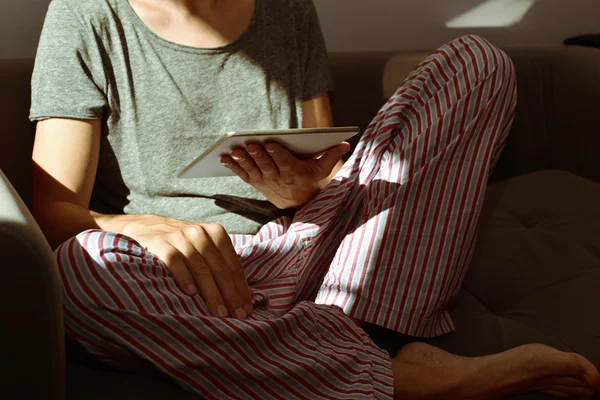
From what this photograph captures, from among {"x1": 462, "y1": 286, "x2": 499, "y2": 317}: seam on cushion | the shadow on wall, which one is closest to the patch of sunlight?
the shadow on wall

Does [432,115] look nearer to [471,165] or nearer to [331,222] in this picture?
[471,165]

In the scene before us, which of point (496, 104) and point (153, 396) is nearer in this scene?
point (153, 396)

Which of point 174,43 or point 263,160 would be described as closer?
point 263,160

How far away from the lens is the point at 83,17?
1.15 metres

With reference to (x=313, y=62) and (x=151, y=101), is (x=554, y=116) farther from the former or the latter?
(x=151, y=101)

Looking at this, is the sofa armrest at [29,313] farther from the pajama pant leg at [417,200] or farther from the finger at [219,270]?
the pajama pant leg at [417,200]

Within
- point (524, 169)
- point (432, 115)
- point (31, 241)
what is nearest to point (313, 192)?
point (432, 115)

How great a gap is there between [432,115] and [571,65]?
71 cm

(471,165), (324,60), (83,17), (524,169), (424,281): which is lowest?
(524,169)

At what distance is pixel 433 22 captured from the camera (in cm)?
191

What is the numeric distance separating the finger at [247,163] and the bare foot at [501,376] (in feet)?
1.12

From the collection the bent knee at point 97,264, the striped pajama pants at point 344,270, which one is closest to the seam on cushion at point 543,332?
the striped pajama pants at point 344,270

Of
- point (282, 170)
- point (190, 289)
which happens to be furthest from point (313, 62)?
point (190, 289)

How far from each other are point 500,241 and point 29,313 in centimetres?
91
